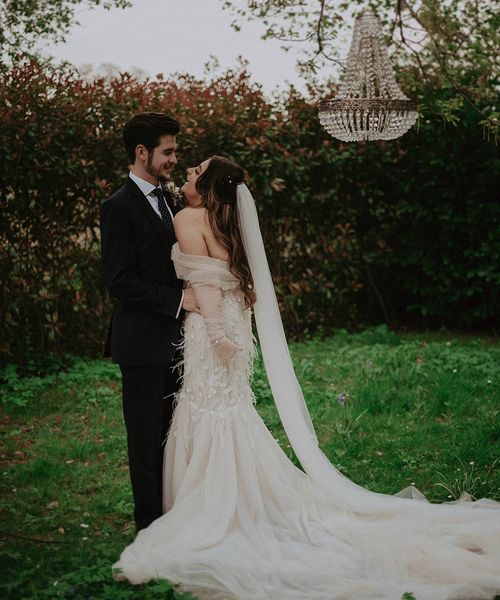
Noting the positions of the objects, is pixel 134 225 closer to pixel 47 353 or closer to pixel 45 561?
pixel 45 561

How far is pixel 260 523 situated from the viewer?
3.70 metres

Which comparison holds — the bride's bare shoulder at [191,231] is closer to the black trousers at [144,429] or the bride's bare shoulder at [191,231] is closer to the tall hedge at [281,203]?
the black trousers at [144,429]

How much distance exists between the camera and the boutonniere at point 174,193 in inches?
152

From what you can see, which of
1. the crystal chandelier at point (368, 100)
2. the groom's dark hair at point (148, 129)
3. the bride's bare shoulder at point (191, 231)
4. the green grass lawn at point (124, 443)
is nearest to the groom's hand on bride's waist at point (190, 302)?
the bride's bare shoulder at point (191, 231)

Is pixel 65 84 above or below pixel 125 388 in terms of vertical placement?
above

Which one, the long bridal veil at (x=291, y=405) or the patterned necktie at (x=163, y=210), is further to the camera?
the long bridal veil at (x=291, y=405)

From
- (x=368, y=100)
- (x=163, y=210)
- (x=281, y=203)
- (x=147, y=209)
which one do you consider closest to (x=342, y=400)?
(x=368, y=100)

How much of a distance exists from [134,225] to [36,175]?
361 centimetres

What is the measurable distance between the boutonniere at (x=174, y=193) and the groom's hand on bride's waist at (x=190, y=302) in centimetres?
51

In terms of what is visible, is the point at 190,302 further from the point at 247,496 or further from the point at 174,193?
the point at 247,496

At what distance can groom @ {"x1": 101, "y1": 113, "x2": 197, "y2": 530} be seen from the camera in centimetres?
358

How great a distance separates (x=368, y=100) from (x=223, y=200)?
1441 millimetres

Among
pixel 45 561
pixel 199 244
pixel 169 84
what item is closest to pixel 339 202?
pixel 169 84

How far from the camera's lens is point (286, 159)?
319 inches
